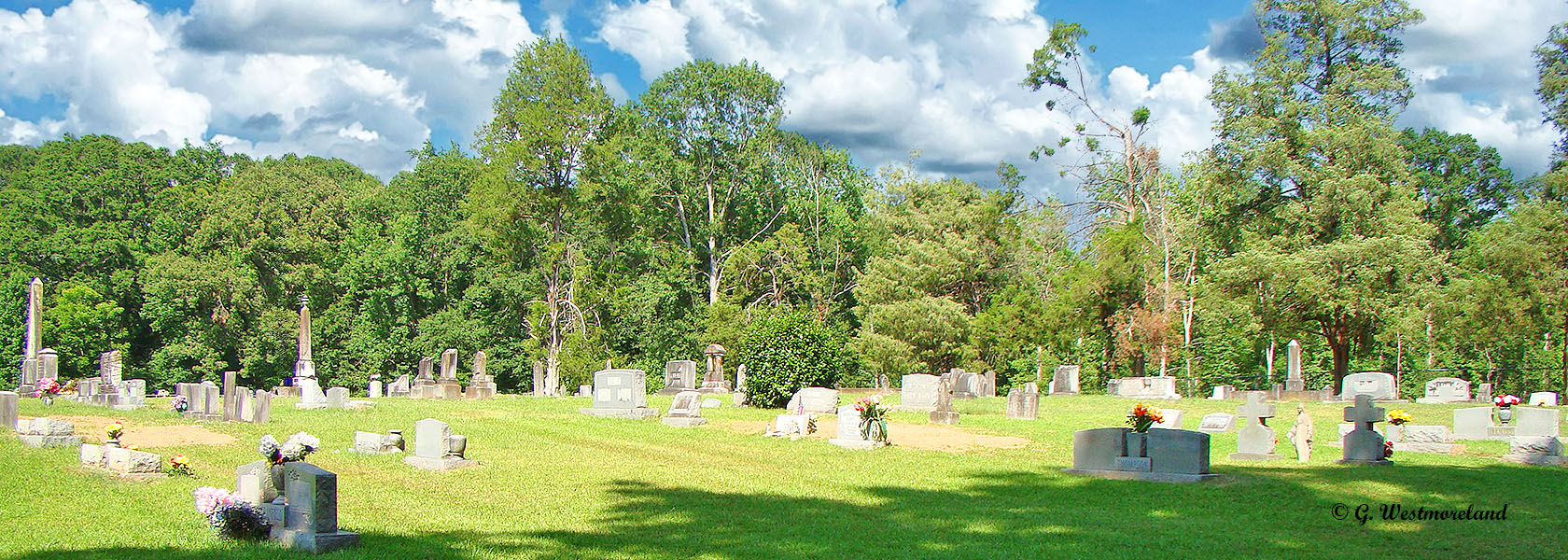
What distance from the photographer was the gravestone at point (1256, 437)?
14625mm

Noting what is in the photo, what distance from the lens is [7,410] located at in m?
16.7

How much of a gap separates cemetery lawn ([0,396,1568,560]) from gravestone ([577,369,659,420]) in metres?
5.28

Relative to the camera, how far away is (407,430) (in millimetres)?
18969

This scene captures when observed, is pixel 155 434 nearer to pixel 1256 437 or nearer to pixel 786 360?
pixel 786 360

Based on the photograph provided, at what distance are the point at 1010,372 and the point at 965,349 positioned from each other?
648cm

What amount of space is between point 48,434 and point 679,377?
61.1 ft

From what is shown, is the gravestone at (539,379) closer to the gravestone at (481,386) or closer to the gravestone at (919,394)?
the gravestone at (481,386)

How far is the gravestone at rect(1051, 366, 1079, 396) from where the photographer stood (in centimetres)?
3606

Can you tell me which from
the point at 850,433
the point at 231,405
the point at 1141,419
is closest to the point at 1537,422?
the point at 1141,419

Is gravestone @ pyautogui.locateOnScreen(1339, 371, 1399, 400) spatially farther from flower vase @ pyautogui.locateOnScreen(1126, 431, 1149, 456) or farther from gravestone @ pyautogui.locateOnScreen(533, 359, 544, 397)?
gravestone @ pyautogui.locateOnScreen(533, 359, 544, 397)

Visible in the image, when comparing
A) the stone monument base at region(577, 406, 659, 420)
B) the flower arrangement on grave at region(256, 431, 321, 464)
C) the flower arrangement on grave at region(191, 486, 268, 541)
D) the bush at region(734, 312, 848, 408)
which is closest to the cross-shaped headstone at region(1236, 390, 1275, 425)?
the stone monument base at region(577, 406, 659, 420)

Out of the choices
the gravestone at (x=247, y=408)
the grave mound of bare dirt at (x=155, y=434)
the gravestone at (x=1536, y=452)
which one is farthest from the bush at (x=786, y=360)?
the gravestone at (x=1536, y=452)

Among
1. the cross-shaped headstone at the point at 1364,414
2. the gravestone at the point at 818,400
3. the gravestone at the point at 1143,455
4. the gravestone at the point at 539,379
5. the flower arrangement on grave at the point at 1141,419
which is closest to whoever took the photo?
the gravestone at the point at 1143,455

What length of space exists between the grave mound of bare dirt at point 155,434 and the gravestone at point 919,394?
556 inches
